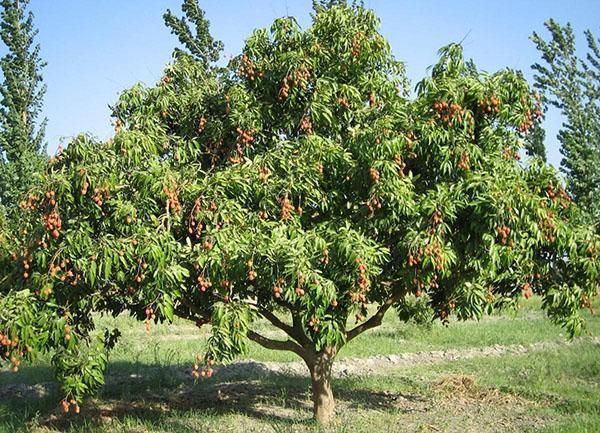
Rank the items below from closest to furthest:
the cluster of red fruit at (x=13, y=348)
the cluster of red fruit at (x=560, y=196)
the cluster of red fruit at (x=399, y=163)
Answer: the cluster of red fruit at (x=13, y=348)
the cluster of red fruit at (x=399, y=163)
the cluster of red fruit at (x=560, y=196)

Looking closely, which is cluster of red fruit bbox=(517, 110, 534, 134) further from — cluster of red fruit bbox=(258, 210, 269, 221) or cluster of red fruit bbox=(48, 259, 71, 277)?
cluster of red fruit bbox=(48, 259, 71, 277)

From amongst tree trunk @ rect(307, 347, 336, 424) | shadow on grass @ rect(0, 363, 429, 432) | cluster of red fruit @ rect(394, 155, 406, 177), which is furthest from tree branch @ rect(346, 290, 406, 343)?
cluster of red fruit @ rect(394, 155, 406, 177)

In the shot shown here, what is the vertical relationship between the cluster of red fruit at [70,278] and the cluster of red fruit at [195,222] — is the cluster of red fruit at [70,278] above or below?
below

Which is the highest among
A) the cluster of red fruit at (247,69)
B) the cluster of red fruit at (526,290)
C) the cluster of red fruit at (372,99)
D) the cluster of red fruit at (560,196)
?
the cluster of red fruit at (247,69)

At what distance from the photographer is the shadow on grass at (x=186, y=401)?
8.93 metres

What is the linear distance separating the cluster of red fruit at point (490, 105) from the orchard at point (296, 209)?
0.02 meters

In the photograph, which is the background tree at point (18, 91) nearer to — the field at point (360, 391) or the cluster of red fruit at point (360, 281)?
the field at point (360, 391)

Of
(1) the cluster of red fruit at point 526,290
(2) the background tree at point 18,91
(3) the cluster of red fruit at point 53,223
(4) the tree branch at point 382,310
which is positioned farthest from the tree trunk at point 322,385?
(2) the background tree at point 18,91

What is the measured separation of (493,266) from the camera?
19.7 ft

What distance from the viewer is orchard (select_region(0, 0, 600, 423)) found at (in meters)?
5.97

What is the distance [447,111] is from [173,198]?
2951 mm

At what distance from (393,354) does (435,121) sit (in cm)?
972

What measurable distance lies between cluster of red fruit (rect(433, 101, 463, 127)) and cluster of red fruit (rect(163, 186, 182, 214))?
2.82m

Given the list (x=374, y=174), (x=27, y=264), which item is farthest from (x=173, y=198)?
(x=374, y=174)
